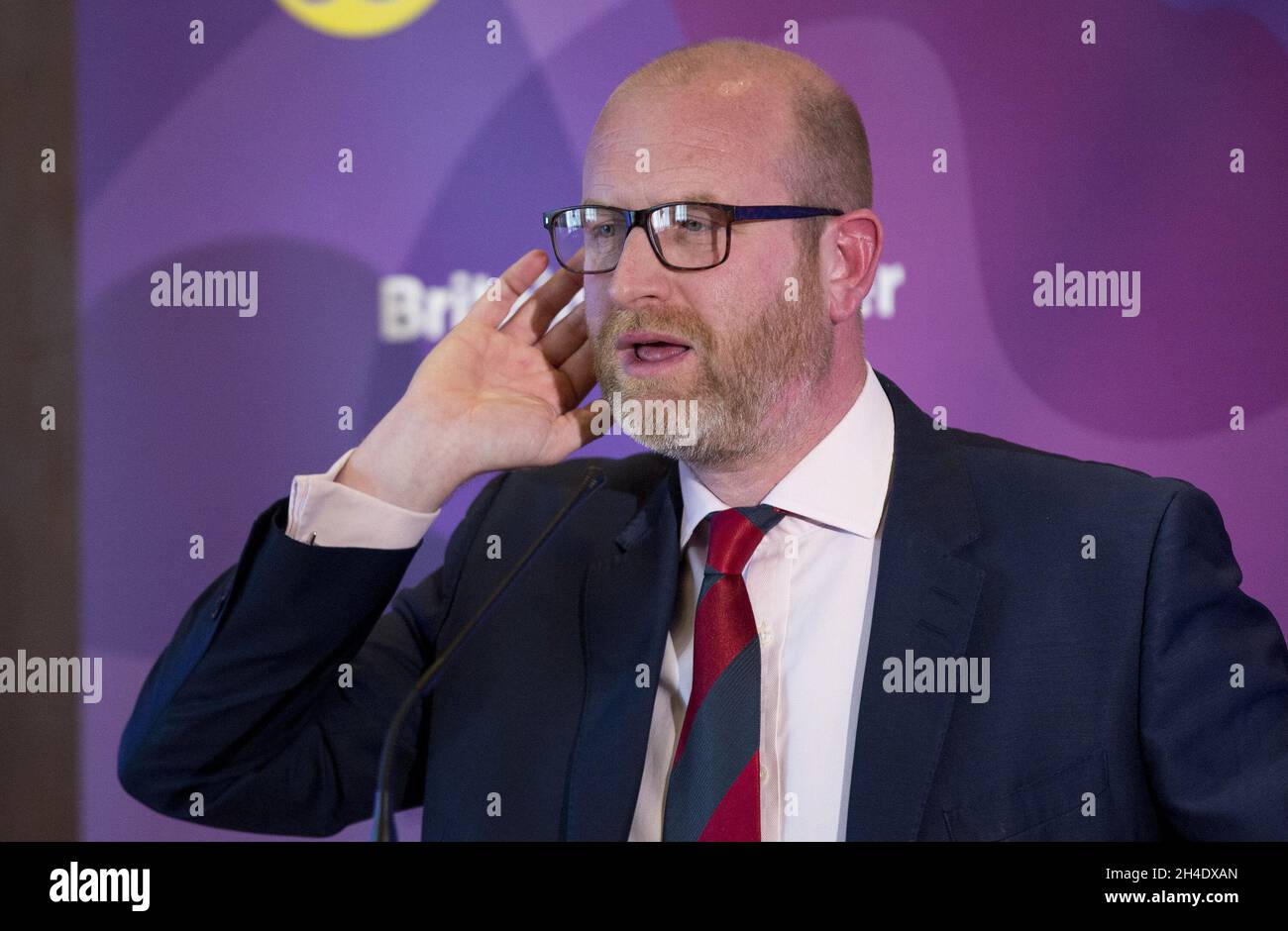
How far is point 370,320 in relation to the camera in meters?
2.28

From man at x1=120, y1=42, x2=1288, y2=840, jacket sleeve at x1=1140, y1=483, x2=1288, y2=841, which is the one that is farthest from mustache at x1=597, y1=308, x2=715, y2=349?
jacket sleeve at x1=1140, y1=483, x2=1288, y2=841

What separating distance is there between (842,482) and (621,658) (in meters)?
0.39

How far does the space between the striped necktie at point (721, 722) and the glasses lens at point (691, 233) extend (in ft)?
1.26

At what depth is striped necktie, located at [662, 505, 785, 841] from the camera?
1.52 meters

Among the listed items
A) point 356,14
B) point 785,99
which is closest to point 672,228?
point 785,99

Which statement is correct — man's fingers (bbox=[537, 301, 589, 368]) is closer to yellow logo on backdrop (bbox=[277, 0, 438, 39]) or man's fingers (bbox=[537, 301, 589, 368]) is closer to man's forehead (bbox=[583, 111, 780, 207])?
man's forehead (bbox=[583, 111, 780, 207])

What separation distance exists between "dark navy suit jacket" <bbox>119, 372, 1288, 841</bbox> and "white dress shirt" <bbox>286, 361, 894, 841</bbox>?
1.3 inches

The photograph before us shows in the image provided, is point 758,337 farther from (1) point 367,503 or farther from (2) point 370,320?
(2) point 370,320

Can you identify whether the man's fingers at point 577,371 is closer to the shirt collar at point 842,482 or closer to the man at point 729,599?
the man at point 729,599

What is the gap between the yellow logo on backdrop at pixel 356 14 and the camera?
2250 millimetres

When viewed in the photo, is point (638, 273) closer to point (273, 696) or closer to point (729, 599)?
point (729, 599)

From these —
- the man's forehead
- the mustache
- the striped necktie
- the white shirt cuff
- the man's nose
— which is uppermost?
the man's forehead
